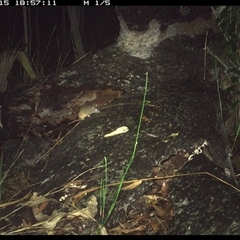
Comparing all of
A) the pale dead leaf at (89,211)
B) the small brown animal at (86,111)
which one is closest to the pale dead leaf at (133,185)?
the pale dead leaf at (89,211)

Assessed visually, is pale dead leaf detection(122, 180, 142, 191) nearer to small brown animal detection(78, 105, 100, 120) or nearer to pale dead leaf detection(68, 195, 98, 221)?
pale dead leaf detection(68, 195, 98, 221)

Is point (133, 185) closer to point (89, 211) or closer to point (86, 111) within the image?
point (89, 211)

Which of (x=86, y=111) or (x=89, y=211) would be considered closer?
(x=89, y=211)

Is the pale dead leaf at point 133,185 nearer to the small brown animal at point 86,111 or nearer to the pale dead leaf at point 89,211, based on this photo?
the pale dead leaf at point 89,211

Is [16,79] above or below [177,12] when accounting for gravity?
below

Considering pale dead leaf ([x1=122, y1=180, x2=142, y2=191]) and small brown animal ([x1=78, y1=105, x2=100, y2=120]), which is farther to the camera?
small brown animal ([x1=78, y1=105, x2=100, y2=120])

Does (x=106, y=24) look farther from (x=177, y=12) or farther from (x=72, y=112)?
(x=72, y=112)

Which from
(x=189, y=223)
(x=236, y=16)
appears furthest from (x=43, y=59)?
(x=189, y=223)

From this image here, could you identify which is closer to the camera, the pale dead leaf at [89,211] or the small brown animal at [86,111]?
the pale dead leaf at [89,211]

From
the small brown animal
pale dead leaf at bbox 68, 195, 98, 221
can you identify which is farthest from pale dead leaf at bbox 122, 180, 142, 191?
the small brown animal

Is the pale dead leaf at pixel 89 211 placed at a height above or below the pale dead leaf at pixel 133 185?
below

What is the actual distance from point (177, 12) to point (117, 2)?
0.95 feet

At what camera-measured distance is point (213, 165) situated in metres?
1.69

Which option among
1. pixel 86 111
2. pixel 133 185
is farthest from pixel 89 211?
pixel 86 111
